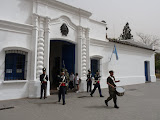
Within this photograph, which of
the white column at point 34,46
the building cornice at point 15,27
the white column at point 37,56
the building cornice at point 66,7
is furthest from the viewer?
the building cornice at point 66,7

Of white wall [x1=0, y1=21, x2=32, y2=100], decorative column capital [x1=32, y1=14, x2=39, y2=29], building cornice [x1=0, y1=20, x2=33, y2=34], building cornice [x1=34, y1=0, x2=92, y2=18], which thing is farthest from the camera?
building cornice [x1=34, y1=0, x2=92, y2=18]

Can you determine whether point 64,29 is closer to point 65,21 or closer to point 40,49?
point 65,21

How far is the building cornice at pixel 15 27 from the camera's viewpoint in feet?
24.4

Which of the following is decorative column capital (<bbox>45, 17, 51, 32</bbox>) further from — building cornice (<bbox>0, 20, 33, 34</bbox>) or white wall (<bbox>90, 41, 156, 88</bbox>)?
white wall (<bbox>90, 41, 156, 88</bbox>)

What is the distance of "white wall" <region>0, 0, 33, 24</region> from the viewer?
7.63 meters

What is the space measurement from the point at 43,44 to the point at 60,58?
4.32m

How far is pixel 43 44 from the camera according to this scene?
8.69 m

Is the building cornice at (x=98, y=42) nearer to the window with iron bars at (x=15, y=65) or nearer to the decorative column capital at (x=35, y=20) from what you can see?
the decorative column capital at (x=35, y=20)

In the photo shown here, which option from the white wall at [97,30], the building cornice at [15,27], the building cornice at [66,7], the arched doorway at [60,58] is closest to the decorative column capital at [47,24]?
the building cornice at [15,27]

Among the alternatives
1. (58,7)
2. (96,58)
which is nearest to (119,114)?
(96,58)

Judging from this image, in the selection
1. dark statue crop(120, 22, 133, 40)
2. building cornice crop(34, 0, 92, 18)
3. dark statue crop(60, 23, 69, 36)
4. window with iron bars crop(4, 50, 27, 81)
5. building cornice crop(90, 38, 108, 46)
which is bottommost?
window with iron bars crop(4, 50, 27, 81)

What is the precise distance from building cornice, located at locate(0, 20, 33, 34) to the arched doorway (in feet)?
10.2

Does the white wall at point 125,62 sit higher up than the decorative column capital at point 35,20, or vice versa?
A: the decorative column capital at point 35,20

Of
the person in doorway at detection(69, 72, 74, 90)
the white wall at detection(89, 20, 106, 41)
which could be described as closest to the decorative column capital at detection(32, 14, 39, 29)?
the person in doorway at detection(69, 72, 74, 90)
